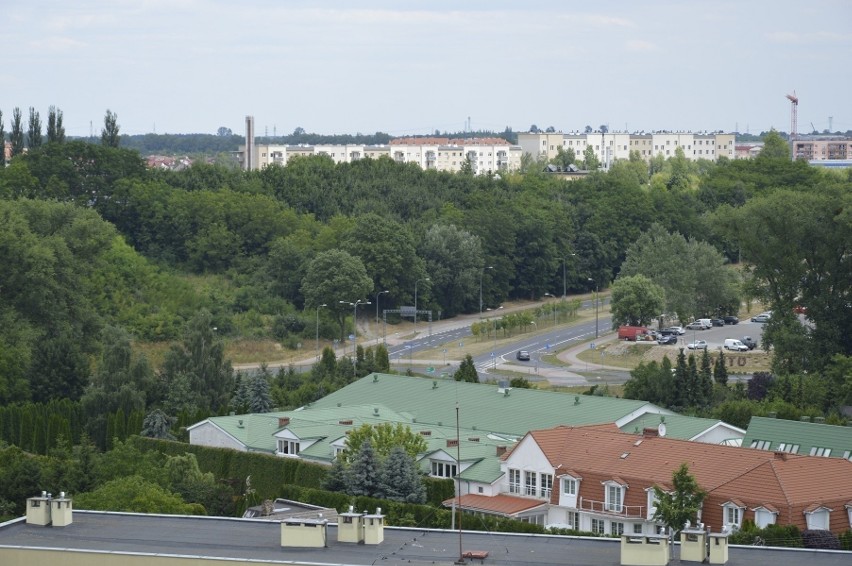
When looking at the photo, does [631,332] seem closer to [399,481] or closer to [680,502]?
[399,481]

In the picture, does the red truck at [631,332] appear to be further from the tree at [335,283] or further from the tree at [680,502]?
the tree at [680,502]

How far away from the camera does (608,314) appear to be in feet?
367

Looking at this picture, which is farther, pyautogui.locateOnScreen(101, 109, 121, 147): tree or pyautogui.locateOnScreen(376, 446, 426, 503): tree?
pyautogui.locateOnScreen(101, 109, 121, 147): tree

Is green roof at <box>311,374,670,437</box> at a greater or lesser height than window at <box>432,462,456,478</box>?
greater

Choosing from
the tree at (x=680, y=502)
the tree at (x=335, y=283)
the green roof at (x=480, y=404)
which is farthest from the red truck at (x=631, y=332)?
the tree at (x=680, y=502)

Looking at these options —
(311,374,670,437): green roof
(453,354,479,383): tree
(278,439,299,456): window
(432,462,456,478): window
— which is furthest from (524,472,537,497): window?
(453,354,479,383): tree

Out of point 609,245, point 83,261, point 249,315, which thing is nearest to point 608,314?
point 609,245

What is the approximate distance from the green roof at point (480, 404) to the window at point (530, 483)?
7.35 m

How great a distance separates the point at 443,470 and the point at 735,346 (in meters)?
38.8

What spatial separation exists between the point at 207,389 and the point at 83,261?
68.4 ft

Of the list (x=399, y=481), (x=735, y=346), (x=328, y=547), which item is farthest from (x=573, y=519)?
(x=735, y=346)

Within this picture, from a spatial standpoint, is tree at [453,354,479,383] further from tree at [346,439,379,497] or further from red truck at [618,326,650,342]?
tree at [346,439,379,497]

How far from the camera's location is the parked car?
90.9 meters

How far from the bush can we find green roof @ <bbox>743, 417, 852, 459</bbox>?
11215mm
